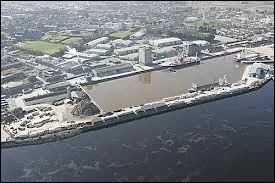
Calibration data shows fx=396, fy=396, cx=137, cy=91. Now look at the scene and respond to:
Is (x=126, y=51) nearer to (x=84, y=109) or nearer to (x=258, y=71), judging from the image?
(x=258, y=71)

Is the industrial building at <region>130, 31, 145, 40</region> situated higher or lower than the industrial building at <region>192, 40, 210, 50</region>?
higher

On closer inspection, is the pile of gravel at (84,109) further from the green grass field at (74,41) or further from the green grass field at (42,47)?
the green grass field at (74,41)

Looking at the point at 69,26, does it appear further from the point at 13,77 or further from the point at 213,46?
the point at 13,77

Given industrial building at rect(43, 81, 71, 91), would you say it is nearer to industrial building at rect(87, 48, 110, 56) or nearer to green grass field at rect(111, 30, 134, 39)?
industrial building at rect(87, 48, 110, 56)

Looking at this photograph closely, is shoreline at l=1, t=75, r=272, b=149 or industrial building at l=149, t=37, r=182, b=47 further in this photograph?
industrial building at l=149, t=37, r=182, b=47

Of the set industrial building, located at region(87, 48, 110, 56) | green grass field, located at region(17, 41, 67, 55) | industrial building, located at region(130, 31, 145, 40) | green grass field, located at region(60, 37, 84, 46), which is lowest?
industrial building, located at region(87, 48, 110, 56)

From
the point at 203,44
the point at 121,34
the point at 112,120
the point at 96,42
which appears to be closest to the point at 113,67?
the point at 112,120

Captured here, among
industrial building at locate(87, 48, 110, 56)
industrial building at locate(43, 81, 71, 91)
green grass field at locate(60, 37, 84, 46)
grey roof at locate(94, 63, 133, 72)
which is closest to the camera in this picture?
industrial building at locate(43, 81, 71, 91)

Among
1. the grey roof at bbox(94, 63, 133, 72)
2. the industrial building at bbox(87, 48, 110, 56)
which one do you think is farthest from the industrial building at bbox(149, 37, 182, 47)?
the grey roof at bbox(94, 63, 133, 72)
